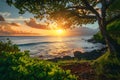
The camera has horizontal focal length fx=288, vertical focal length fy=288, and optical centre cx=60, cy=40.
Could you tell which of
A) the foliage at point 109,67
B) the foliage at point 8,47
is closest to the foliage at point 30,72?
the foliage at point 8,47

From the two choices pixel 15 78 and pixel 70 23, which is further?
pixel 70 23

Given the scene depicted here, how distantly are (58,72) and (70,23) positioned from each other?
11499 mm

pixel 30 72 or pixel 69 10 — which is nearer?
pixel 30 72

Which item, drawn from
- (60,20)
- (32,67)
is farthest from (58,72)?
(60,20)

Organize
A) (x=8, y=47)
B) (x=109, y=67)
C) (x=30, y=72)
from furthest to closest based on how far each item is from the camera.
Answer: (x=109, y=67), (x=8, y=47), (x=30, y=72)

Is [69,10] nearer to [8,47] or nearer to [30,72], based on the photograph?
[8,47]

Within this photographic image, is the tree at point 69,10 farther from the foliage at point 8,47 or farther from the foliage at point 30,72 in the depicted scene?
the foliage at point 30,72

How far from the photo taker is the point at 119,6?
54.0 feet

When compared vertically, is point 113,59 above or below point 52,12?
below

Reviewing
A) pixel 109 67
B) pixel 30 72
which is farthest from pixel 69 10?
pixel 30 72

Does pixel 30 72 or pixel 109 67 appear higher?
pixel 30 72

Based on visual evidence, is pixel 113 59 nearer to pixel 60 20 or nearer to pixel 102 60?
pixel 102 60

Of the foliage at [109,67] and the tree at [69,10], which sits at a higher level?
Result: the tree at [69,10]

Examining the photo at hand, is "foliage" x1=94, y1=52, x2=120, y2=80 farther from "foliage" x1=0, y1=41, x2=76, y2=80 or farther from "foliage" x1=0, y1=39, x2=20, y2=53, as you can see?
"foliage" x1=0, y1=41, x2=76, y2=80
